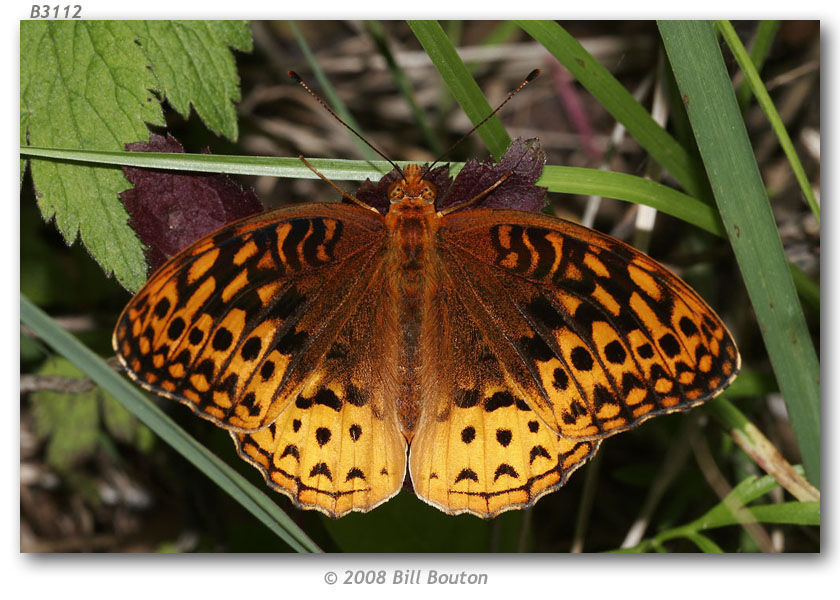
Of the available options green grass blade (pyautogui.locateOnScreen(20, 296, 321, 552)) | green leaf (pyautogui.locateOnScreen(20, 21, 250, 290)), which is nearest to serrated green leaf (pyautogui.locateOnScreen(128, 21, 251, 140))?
green leaf (pyautogui.locateOnScreen(20, 21, 250, 290))

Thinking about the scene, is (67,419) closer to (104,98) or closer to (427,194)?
(104,98)

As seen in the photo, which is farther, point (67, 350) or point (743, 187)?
point (743, 187)

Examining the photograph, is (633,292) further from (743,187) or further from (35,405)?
Answer: (35,405)

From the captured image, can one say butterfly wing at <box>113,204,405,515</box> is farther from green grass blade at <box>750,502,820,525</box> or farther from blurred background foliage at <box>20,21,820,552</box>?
green grass blade at <box>750,502,820,525</box>

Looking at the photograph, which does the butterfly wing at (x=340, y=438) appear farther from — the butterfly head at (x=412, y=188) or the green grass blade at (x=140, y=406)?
the butterfly head at (x=412, y=188)

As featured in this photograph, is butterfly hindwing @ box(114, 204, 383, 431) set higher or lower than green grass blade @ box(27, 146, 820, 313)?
lower

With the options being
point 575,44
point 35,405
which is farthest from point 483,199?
point 35,405
